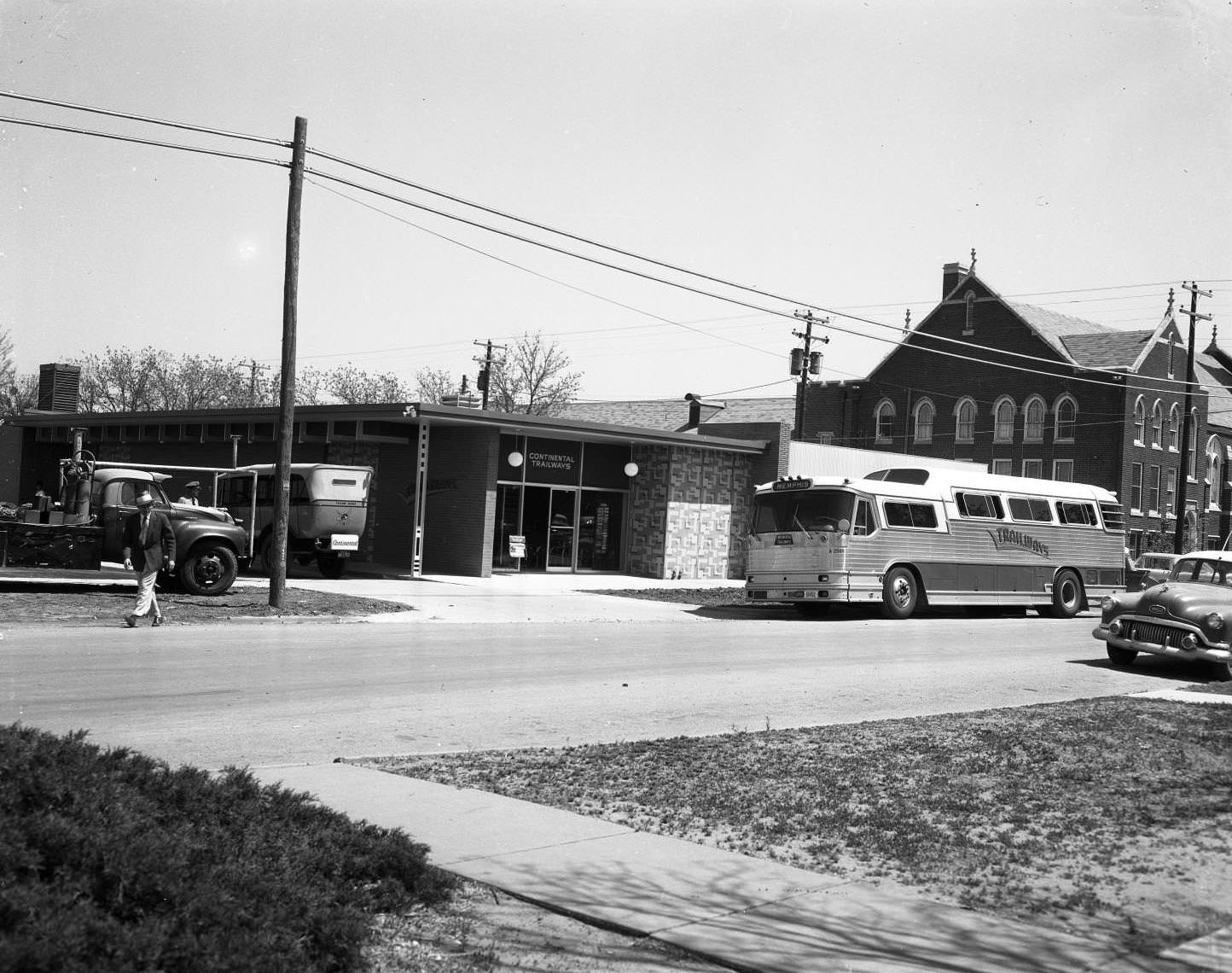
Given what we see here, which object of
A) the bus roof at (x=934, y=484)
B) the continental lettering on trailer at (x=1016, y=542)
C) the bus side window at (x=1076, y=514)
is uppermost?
the bus roof at (x=934, y=484)

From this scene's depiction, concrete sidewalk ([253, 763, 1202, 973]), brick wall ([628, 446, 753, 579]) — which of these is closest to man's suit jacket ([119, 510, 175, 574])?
concrete sidewalk ([253, 763, 1202, 973])

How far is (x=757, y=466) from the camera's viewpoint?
35.6 m

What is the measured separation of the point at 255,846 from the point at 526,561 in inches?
1103

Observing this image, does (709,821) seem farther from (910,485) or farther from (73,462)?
(910,485)

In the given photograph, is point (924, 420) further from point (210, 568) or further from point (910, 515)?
point (210, 568)

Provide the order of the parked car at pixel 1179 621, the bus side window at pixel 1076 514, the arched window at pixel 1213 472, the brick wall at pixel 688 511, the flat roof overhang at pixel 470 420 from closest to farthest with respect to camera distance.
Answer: the parked car at pixel 1179 621
the flat roof overhang at pixel 470 420
the bus side window at pixel 1076 514
the brick wall at pixel 688 511
the arched window at pixel 1213 472

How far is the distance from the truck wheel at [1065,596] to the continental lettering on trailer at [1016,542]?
0.82m

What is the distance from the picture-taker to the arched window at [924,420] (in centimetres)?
6375

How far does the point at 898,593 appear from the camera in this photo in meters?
25.2

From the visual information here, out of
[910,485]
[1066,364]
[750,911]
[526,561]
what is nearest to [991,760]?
[750,911]

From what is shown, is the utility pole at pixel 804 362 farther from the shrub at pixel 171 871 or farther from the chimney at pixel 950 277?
the shrub at pixel 171 871

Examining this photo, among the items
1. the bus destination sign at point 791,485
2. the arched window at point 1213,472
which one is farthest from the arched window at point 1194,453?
the bus destination sign at point 791,485

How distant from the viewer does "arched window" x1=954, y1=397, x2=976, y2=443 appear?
61.9m

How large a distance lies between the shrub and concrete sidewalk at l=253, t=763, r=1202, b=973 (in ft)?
2.16
